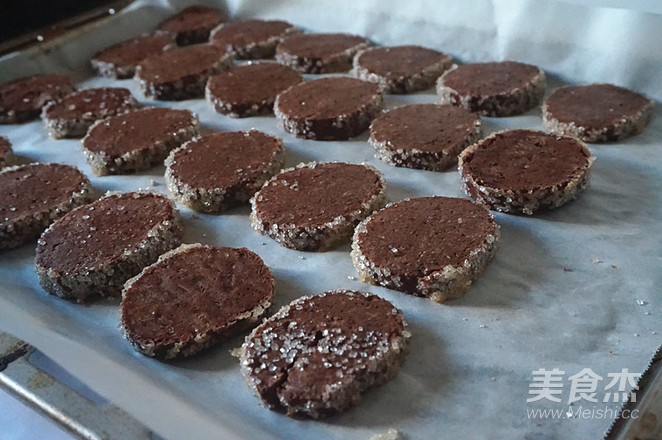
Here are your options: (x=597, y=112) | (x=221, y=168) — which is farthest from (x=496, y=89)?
(x=221, y=168)

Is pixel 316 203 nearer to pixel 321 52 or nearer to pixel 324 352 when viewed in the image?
pixel 324 352


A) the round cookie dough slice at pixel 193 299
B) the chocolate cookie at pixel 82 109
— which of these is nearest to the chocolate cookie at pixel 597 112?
the round cookie dough slice at pixel 193 299

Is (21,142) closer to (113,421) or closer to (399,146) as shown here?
(399,146)

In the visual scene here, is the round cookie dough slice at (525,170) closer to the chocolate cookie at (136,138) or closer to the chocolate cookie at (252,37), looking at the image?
the chocolate cookie at (136,138)

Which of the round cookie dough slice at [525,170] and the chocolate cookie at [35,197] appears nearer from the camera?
the round cookie dough slice at [525,170]

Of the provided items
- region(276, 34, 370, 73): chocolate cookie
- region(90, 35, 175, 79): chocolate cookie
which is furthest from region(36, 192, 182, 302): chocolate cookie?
region(90, 35, 175, 79): chocolate cookie

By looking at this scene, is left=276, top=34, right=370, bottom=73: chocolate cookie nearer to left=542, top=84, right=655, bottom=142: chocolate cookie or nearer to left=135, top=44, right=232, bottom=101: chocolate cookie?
left=135, top=44, right=232, bottom=101: chocolate cookie
